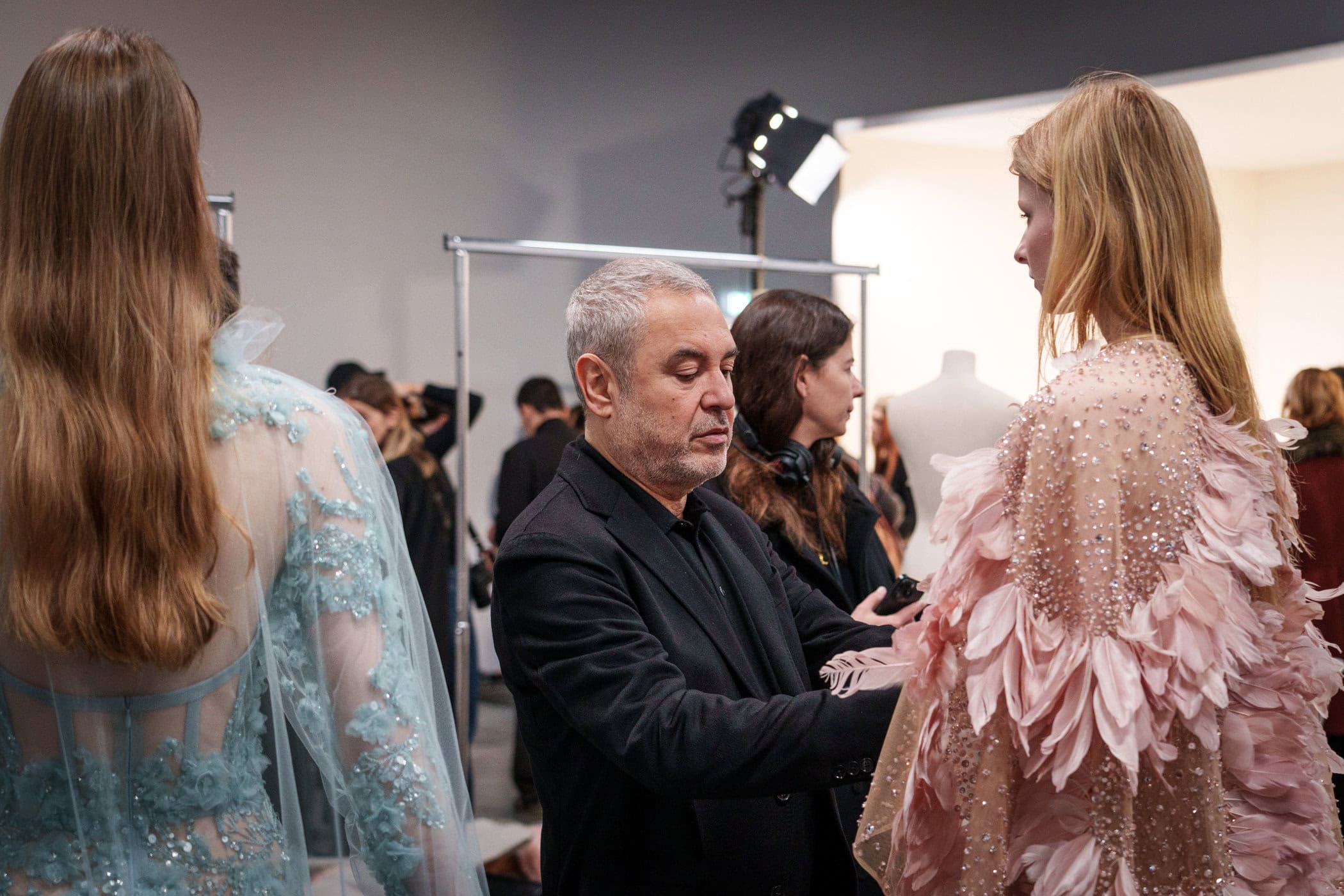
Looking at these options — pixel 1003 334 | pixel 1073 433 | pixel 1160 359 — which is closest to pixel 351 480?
pixel 1073 433

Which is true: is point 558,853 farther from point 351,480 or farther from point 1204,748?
point 1204,748

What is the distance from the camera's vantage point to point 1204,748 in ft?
4.46

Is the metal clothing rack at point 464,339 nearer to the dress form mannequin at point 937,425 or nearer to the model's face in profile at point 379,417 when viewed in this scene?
the dress form mannequin at point 937,425

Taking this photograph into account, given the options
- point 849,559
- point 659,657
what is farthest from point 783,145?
point 659,657

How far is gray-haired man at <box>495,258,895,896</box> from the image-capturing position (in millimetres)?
1482

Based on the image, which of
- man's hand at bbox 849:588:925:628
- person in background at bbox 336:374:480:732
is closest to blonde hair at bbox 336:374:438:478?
person in background at bbox 336:374:480:732

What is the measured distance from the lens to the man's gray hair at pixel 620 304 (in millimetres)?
1769

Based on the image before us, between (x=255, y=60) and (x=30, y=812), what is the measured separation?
5.00 meters

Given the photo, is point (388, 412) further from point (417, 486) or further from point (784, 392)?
point (784, 392)

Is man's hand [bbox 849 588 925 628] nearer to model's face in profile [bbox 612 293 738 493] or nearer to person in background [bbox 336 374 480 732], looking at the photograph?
model's face in profile [bbox 612 293 738 493]

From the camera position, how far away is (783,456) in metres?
2.94

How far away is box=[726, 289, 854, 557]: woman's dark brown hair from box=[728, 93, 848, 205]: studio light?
1959mm

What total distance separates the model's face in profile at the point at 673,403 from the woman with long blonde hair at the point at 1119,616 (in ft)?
1.26

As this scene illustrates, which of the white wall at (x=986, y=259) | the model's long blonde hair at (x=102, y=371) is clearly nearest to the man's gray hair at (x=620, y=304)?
the model's long blonde hair at (x=102, y=371)
